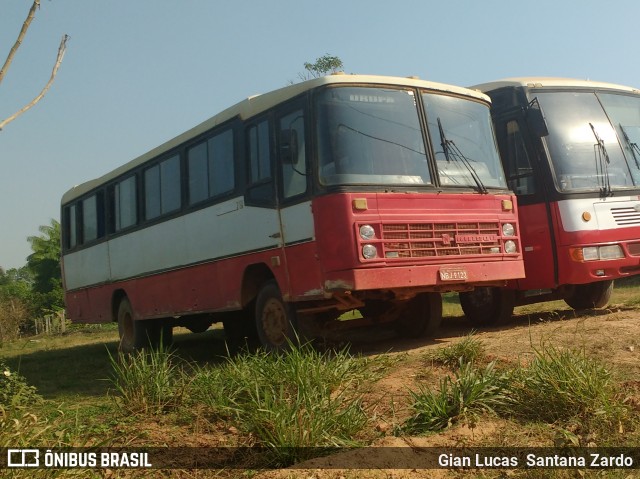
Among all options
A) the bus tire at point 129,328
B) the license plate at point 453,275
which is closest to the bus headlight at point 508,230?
the license plate at point 453,275

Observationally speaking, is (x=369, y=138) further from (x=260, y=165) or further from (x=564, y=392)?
(x=564, y=392)

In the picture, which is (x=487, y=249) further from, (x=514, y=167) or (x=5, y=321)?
(x=5, y=321)

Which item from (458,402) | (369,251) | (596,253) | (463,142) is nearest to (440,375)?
(458,402)

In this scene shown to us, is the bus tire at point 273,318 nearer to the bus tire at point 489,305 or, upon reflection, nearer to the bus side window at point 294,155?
the bus side window at point 294,155

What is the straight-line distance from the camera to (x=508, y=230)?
375 inches

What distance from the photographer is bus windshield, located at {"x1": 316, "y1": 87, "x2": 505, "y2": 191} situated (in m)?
8.45

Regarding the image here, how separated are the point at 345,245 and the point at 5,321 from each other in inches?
1329

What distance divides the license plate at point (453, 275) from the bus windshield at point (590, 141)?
241cm

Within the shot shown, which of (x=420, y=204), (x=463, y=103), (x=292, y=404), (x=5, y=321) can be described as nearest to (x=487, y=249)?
(x=420, y=204)

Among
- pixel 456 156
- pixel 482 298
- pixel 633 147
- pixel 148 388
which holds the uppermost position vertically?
pixel 633 147

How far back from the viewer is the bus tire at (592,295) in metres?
11.9

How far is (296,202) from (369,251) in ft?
3.64

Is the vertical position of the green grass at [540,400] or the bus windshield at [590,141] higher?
the bus windshield at [590,141]

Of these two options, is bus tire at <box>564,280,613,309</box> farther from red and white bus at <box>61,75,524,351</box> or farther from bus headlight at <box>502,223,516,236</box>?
red and white bus at <box>61,75,524,351</box>
